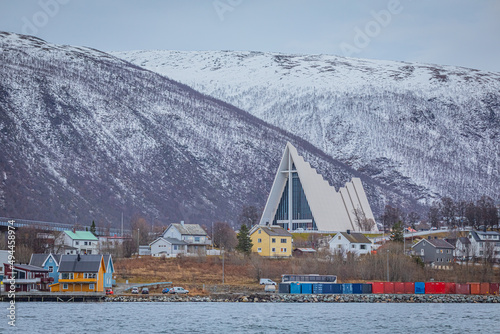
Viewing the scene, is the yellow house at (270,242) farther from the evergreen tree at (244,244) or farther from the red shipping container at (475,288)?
the red shipping container at (475,288)

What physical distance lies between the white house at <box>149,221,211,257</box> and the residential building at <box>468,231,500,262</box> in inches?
1154

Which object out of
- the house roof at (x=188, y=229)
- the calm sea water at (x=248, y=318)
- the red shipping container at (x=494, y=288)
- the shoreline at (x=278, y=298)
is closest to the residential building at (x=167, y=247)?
the house roof at (x=188, y=229)

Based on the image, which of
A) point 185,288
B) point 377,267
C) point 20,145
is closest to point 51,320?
point 185,288

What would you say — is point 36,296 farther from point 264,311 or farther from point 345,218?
point 345,218

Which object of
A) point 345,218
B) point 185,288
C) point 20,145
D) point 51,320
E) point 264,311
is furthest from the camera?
point 20,145

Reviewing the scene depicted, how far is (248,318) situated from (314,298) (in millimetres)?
15146

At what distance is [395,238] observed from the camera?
91.7 m

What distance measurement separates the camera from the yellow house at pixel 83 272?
6400 centimetres

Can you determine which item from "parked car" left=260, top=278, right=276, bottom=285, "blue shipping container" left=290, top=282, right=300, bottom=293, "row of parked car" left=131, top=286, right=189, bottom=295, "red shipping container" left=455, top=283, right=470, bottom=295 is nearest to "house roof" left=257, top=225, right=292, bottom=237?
"parked car" left=260, top=278, right=276, bottom=285

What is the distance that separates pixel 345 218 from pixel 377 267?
48529 mm

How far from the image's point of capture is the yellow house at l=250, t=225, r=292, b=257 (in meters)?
89.8

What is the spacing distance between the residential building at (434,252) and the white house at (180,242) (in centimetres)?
2278

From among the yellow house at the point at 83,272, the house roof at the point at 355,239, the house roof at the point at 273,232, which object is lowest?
the yellow house at the point at 83,272

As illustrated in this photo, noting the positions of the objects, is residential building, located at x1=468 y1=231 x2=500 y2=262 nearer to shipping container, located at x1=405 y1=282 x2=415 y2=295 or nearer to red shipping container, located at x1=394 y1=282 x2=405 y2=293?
shipping container, located at x1=405 y1=282 x2=415 y2=295
